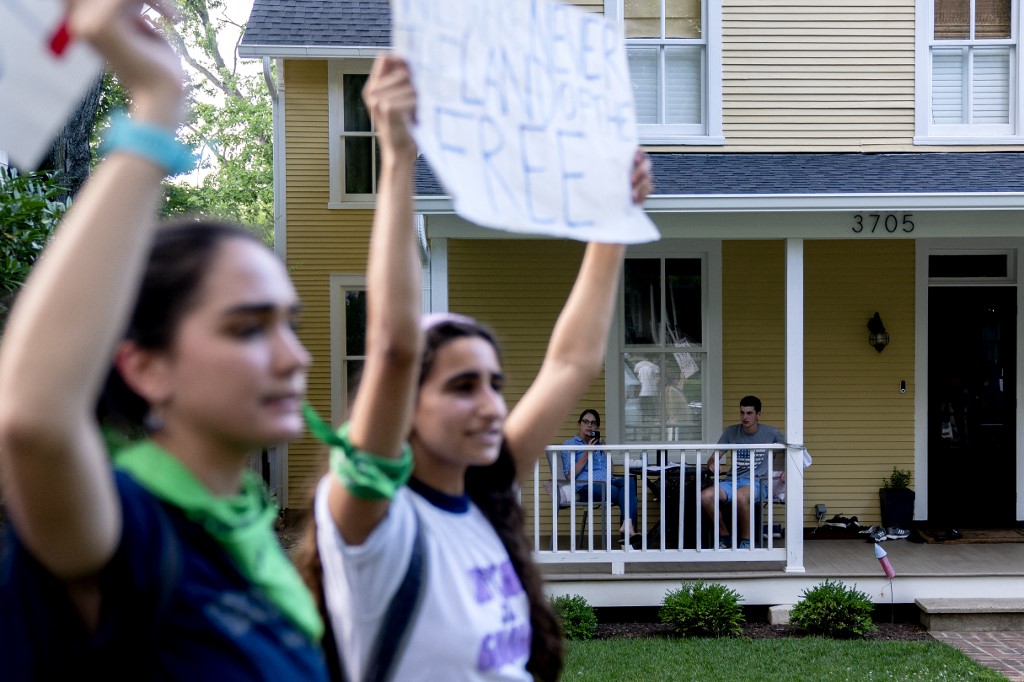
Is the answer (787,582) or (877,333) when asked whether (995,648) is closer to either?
(787,582)

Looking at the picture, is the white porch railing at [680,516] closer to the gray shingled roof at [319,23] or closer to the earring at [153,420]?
the gray shingled roof at [319,23]

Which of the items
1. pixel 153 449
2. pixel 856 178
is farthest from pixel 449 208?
pixel 153 449

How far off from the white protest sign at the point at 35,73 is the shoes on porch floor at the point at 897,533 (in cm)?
974

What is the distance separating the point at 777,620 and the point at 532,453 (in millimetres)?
6681

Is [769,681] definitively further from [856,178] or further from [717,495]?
[856,178]

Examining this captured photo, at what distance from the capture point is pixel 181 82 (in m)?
1.21

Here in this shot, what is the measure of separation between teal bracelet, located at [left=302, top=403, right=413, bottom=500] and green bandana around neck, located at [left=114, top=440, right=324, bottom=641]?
0.82 feet

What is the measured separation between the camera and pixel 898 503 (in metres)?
10.2

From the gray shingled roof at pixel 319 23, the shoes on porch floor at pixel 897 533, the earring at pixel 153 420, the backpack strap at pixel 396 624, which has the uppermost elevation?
the gray shingled roof at pixel 319 23

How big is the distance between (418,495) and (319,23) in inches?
472

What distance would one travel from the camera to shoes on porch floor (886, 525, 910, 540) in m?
9.95

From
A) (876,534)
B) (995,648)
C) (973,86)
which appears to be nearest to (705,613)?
(995,648)

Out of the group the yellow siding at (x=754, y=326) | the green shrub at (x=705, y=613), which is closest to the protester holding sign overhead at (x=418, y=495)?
the green shrub at (x=705, y=613)

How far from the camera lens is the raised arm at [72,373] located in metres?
0.99
